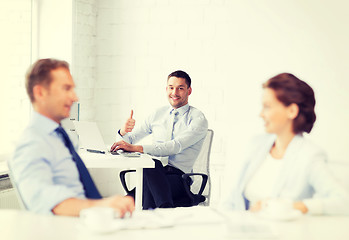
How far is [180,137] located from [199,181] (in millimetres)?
287

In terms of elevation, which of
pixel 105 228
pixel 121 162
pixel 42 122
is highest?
pixel 42 122

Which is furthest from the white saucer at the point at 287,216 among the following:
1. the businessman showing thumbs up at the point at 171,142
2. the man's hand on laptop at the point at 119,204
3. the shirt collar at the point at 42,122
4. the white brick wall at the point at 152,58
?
the white brick wall at the point at 152,58

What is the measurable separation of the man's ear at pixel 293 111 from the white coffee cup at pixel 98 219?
0.55 meters

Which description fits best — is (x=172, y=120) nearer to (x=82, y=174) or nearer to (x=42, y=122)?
(x=82, y=174)

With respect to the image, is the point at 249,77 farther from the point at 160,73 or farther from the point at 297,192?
the point at 160,73

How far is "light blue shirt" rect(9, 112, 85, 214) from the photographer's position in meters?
1.31

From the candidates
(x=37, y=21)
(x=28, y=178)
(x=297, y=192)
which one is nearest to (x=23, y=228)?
(x=28, y=178)

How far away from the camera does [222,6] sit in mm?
4297

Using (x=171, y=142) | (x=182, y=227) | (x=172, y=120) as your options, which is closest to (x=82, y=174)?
(x=182, y=227)

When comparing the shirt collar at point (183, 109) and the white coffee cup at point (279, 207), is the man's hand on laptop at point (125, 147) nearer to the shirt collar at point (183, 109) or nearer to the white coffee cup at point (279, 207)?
the shirt collar at point (183, 109)

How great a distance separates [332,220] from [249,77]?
0.65m

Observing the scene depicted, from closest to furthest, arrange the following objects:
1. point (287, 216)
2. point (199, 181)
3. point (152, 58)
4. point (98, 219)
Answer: point (98, 219), point (287, 216), point (199, 181), point (152, 58)

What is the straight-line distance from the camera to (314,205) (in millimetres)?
1458

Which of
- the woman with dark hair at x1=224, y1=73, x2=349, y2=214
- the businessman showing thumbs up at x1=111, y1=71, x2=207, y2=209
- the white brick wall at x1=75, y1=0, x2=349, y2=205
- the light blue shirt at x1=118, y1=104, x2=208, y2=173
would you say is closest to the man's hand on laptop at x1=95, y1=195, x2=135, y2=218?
the woman with dark hair at x1=224, y1=73, x2=349, y2=214
